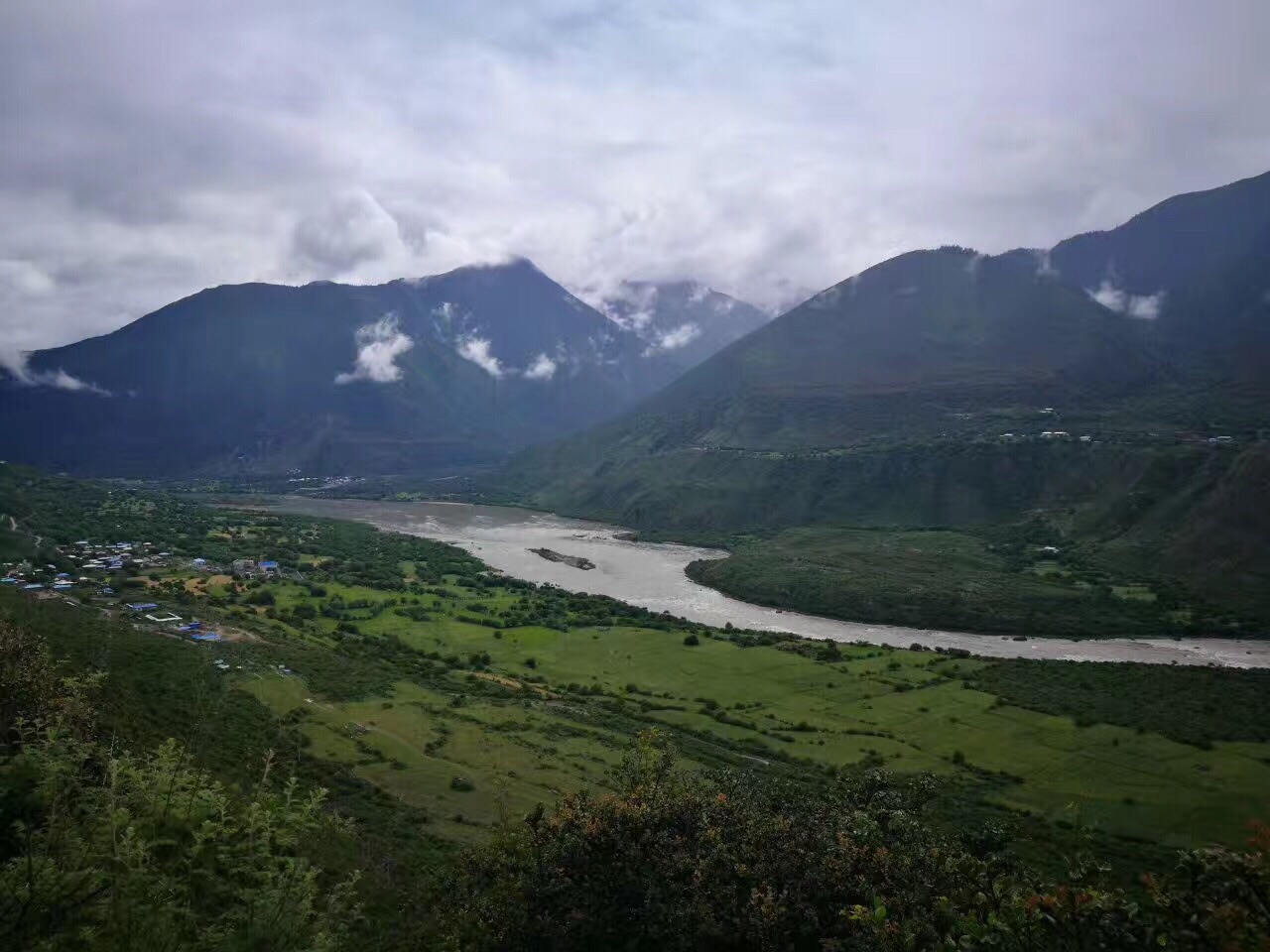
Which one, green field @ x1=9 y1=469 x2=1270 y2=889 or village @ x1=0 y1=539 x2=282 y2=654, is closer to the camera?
green field @ x1=9 y1=469 x2=1270 y2=889

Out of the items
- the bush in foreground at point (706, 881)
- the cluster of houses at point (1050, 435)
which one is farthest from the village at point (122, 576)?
the cluster of houses at point (1050, 435)

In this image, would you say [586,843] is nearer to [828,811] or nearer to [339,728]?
[828,811]

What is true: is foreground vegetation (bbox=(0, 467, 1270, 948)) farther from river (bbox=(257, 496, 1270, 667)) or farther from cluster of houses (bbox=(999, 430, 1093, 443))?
cluster of houses (bbox=(999, 430, 1093, 443))

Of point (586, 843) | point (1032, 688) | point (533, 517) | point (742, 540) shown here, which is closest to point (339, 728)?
point (586, 843)

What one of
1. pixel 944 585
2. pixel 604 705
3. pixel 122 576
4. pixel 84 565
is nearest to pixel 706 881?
pixel 604 705

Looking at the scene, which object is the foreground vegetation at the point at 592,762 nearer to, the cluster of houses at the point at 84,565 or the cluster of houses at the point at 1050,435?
the cluster of houses at the point at 84,565

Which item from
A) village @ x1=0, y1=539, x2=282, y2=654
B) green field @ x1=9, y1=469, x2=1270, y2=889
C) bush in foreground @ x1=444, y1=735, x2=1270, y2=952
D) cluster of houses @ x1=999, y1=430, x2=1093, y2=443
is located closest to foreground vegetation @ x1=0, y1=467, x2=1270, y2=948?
bush in foreground @ x1=444, y1=735, x2=1270, y2=952
